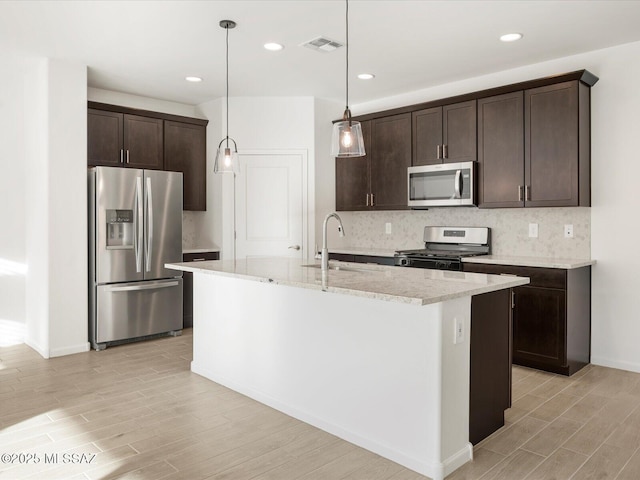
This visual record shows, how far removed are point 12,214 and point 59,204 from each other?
0.98 meters

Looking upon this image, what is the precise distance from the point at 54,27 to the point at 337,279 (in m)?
2.89

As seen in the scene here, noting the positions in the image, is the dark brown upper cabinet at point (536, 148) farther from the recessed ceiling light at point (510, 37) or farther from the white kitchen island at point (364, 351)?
the white kitchen island at point (364, 351)

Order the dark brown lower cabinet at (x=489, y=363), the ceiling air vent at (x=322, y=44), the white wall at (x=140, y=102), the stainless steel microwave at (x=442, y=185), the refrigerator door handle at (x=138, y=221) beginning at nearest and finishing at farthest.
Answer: the dark brown lower cabinet at (x=489, y=363) < the ceiling air vent at (x=322, y=44) < the stainless steel microwave at (x=442, y=185) < the refrigerator door handle at (x=138, y=221) < the white wall at (x=140, y=102)

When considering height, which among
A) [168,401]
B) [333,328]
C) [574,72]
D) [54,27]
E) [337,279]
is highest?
[54,27]

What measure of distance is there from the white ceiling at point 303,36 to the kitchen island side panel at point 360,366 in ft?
6.24

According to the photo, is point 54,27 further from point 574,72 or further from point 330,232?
point 574,72

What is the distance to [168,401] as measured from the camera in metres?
3.34

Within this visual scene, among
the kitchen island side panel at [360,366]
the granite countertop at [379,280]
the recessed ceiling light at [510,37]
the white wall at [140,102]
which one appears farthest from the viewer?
the white wall at [140,102]

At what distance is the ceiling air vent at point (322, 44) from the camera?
12.9 feet

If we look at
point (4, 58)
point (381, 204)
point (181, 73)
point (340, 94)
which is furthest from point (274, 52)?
point (4, 58)

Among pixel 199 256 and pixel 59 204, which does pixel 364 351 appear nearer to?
pixel 59 204

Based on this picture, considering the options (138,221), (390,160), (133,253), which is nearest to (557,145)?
(390,160)

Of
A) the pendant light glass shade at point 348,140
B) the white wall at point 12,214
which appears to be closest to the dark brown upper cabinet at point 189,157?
the white wall at point 12,214

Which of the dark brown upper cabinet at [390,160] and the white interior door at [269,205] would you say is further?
the white interior door at [269,205]
